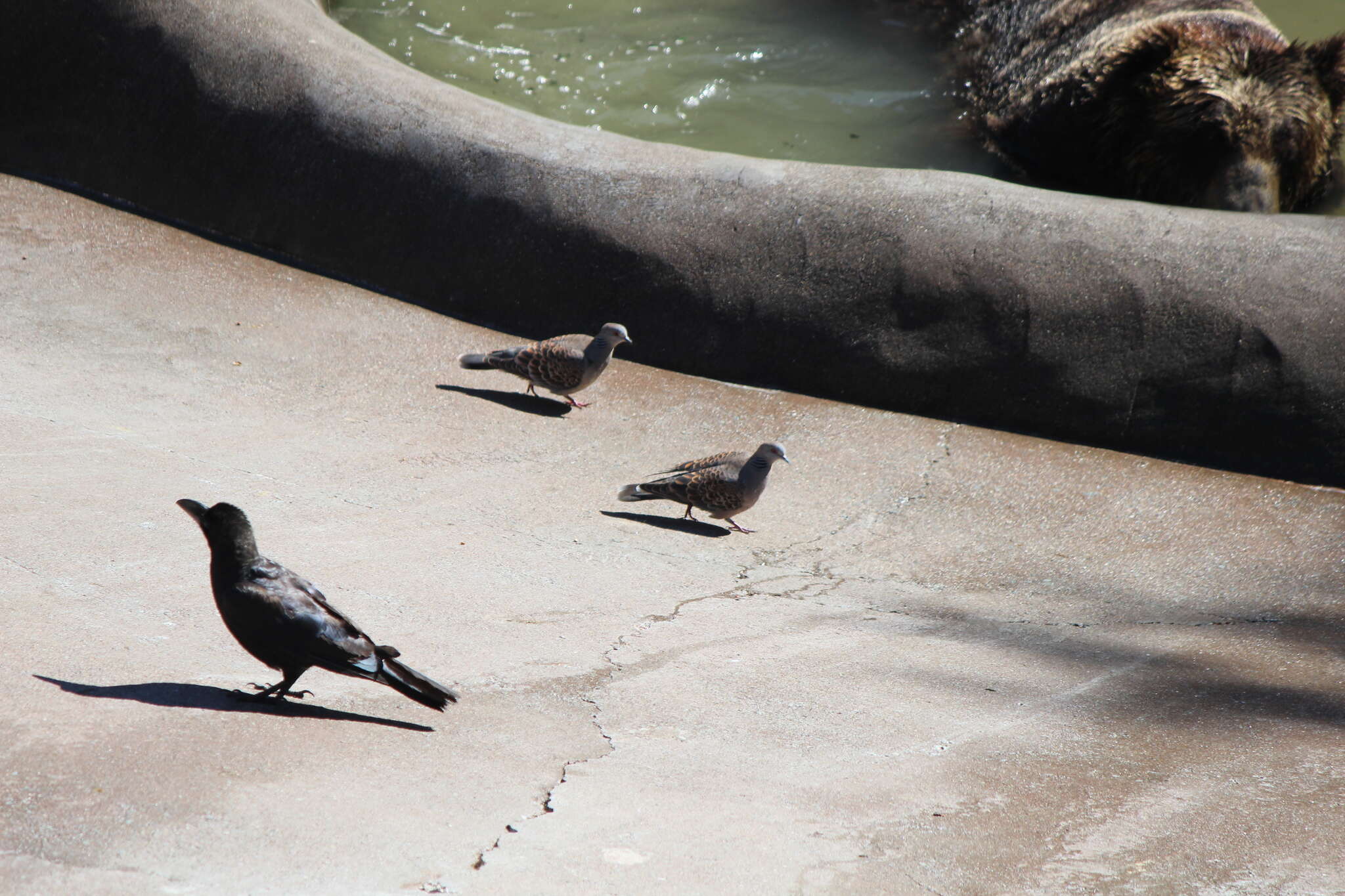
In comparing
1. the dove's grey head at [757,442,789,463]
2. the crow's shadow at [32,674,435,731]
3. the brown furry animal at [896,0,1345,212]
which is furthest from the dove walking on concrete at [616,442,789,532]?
the brown furry animal at [896,0,1345,212]

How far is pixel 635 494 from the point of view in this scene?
18.3ft

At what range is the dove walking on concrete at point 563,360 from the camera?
6516mm

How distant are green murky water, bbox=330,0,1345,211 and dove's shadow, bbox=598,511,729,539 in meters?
5.49

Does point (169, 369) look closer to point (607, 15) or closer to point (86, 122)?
point (86, 122)

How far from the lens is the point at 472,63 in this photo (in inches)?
464

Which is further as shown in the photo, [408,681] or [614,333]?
[614,333]

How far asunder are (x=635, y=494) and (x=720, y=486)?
415mm

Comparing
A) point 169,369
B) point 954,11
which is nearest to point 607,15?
point 954,11

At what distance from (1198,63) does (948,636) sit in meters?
6.60

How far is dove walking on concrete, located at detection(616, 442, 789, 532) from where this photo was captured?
5477 millimetres

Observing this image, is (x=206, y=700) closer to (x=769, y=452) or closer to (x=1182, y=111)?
(x=769, y=452)

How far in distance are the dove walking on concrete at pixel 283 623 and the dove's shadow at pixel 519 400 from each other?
11.8 feet

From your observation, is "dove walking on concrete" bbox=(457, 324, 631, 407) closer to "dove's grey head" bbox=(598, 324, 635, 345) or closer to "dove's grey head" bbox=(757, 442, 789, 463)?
"dove's grey head" bbox=(598, 324, 635, 345)

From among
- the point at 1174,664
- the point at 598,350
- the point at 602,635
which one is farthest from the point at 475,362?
the point at 1174,664
